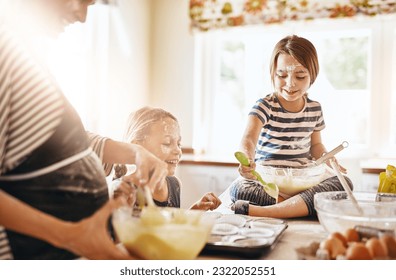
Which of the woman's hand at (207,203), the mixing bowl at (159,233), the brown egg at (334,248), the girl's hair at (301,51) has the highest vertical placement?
the girl's hair at (301,51)

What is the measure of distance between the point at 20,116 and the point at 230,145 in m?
1.03

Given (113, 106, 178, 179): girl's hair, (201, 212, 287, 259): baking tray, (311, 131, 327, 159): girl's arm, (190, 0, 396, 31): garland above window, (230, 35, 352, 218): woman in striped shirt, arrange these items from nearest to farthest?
(201, 212, 287, 259): baking tray
(113, 106, 178, 179): girl's hair
(230, 35, 352, 218): woman in striped shirt
(311, 131, 327, 159): girl's arm
(190, 0, 396, 31): garland above window

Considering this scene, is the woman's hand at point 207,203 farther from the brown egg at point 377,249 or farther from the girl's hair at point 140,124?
the brown egg at point 377,249

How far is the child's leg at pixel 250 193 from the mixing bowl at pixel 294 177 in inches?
1.0

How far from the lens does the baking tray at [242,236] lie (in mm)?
536

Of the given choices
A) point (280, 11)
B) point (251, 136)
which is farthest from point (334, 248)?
point (280, 11)

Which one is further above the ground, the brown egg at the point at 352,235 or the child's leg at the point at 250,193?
the brown egg at the point at 352,235

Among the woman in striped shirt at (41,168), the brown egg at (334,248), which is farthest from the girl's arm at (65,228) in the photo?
the brown egg at (334,248)

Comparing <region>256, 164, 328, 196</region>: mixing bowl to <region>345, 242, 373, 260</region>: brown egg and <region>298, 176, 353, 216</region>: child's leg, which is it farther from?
<region>345, 242, 373, 260</region>: brown egg

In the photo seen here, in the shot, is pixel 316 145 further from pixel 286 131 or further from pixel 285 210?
pixel 285 210

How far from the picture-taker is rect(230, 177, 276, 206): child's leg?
0.87 m

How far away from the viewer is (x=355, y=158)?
1328mm

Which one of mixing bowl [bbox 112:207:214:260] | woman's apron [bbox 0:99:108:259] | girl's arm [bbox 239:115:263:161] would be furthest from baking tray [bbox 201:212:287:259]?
girl's arm [bbox 239:115:263:161]

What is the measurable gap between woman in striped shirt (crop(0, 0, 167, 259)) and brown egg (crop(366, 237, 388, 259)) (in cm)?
27
